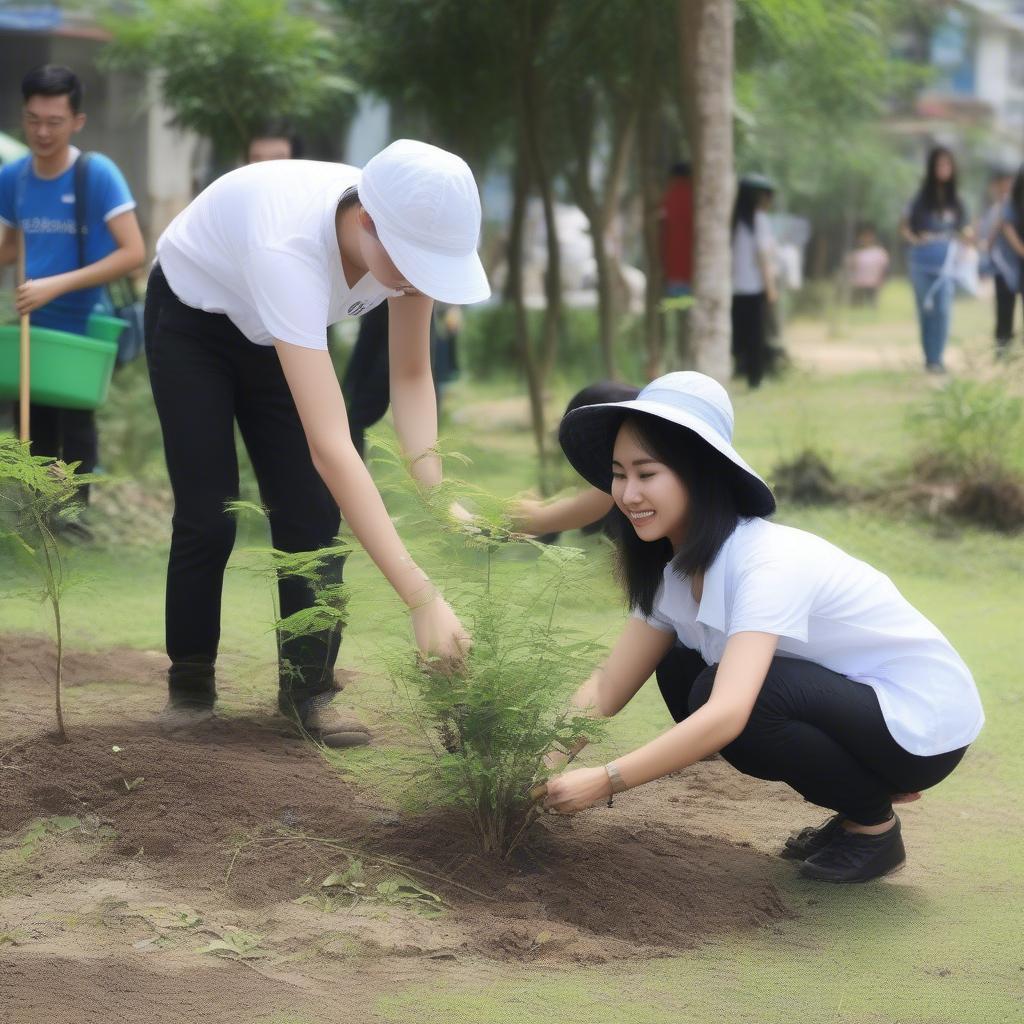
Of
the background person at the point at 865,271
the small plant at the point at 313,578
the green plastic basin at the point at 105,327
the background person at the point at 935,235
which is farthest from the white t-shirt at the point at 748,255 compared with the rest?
the background person at the point at 865,271

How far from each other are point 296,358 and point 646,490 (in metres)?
0.72

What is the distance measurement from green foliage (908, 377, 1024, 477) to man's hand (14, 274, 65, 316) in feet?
12.9

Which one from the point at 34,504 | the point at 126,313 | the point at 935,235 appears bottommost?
the point at 34,504

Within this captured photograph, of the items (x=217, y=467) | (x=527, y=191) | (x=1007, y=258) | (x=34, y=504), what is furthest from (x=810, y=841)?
(x=1007, y=258)

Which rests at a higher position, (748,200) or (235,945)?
(748,200)

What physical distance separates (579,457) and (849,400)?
805cm

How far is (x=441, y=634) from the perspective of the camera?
9.75 ft

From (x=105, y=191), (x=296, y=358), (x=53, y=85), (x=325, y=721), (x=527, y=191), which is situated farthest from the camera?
(x=527, y=191)

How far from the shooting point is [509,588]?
3.10 m

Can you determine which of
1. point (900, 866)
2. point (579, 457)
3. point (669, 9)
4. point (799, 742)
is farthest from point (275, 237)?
point (669, 9)

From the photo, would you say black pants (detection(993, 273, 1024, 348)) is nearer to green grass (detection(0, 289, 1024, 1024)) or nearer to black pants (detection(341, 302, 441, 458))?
green grass (detection(0, 289, 1024, 1024))

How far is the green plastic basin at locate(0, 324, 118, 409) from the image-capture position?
550 centimetres

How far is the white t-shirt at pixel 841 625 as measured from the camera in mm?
2988

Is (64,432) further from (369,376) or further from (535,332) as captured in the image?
(535,332)
